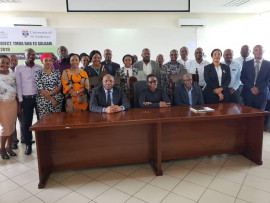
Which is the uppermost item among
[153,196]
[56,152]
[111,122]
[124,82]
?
[124,82]

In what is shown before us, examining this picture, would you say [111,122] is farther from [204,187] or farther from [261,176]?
[261,176]

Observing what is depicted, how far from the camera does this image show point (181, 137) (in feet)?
8.49

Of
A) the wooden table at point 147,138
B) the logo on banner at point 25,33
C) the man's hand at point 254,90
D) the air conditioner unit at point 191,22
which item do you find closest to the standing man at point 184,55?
the man's hand at point 254,90

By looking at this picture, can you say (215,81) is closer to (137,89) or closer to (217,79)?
(217,79)

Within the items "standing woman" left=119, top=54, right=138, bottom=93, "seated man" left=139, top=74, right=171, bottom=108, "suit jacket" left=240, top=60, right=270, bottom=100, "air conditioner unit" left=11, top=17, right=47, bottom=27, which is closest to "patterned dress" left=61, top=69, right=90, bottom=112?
"standing woman" left=119, top=54, right=138, bottom=93

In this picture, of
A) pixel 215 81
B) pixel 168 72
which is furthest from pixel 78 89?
pixel 215 81

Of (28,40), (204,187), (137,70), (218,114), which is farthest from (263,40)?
(28,40)

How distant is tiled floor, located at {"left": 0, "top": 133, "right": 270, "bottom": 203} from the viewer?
197 cm

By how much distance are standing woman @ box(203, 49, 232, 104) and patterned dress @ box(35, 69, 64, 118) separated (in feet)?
7.72

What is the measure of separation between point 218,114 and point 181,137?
21.3 inches

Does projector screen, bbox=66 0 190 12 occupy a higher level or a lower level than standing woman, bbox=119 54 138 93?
higher

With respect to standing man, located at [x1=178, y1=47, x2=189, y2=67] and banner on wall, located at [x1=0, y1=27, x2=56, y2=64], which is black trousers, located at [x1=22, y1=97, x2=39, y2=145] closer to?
standing man, located at [x1=178, y1=47, x2=189, y2=67]

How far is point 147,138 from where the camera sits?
2.54 m

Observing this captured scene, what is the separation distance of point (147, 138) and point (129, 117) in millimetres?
451
